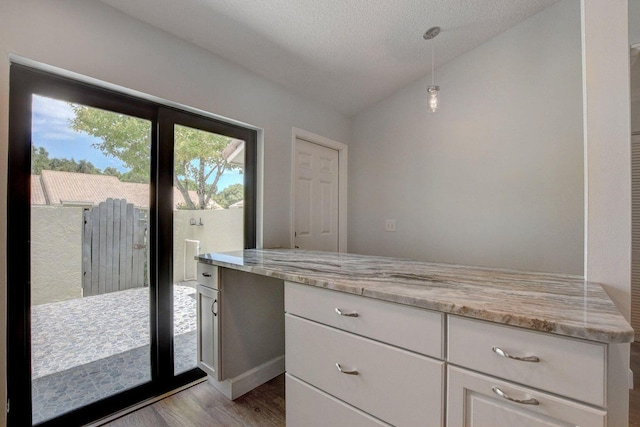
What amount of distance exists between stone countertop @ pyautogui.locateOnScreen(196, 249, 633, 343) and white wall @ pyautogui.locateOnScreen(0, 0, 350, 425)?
40.1 inches

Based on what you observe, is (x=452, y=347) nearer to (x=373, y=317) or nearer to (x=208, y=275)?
(x=373, y=317)

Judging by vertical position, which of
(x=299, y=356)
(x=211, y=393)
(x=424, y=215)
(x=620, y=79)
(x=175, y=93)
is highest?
(x=175, y=93)

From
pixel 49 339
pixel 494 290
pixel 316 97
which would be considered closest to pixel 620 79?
pixel 494 290

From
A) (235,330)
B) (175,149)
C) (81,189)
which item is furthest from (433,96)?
(81,189)

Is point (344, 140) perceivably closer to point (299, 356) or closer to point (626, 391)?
point (299, 356)

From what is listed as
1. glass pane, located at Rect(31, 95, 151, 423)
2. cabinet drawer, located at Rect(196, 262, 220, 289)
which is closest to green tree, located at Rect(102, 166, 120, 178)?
glass pane, located at Rect(31, 95, 151, 423)

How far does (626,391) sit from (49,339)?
2431mm

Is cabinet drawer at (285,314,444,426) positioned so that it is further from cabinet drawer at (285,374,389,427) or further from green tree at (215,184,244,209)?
green tree at (215,184,244,209)

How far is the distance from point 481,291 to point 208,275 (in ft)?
5.22

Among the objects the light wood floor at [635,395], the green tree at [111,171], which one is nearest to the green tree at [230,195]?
the green tree at [111,171]

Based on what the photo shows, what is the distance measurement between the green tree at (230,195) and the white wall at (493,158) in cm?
148

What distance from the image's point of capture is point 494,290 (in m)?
1.06

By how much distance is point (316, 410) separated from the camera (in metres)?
1.27

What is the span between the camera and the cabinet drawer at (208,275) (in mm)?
1837
